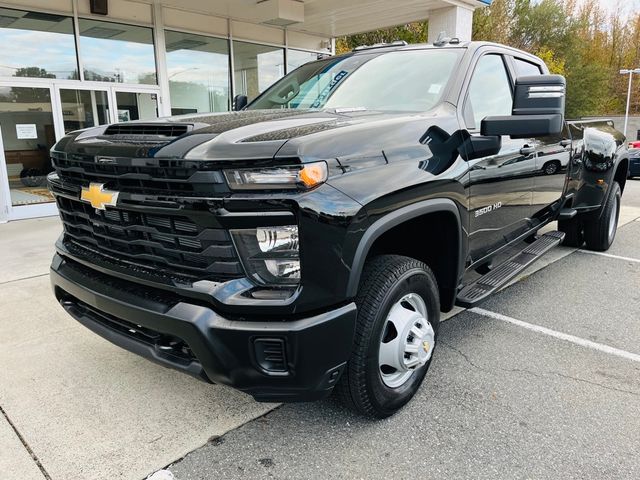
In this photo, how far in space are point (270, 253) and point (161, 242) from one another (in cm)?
54

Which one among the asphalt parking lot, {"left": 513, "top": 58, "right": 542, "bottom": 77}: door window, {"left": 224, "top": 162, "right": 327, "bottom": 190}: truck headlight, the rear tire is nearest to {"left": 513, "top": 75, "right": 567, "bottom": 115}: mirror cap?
{"left": 513, "top": 58, "right": 542, "bottom": 77}: door window

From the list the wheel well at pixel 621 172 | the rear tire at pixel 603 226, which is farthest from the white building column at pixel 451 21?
the rear tire at pixel 603 226

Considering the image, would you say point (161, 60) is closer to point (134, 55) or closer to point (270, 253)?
point (134, 55)

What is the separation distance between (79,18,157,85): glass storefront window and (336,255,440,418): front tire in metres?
8.47

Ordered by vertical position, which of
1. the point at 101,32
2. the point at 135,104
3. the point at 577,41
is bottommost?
the point at 135,104

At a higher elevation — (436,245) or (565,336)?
(436,245)

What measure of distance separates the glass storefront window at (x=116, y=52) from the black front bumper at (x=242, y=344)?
8107 mm

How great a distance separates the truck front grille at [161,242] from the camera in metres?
2.00

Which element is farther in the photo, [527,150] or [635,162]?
[635,162]

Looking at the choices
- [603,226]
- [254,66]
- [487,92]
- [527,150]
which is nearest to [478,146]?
[487,92]

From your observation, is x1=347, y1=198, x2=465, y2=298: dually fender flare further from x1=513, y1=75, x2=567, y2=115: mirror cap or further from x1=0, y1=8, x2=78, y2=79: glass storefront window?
x1=0, y1=8, x2=78, y2=79: glass storefront window

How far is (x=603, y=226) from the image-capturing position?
576 centimetres

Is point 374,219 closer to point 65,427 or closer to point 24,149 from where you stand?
point 65,427

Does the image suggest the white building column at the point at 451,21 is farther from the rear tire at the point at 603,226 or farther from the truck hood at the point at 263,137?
the truck hood at the point at 263,137
